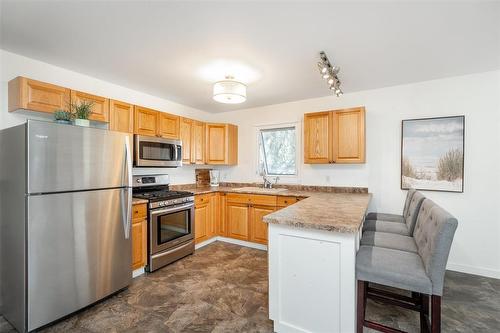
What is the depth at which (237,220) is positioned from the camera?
12.9 ft

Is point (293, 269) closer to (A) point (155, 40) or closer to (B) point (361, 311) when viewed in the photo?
(B) point (361, 311)

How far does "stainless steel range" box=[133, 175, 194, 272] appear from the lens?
2.91m

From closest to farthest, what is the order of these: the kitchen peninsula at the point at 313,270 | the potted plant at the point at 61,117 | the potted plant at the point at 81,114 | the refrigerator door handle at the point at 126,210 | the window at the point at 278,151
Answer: the kitchen peninsula at the point at 313,270, the potted plant at the point at 61,117, the potted plant at the point at 81,114, the refrigerator door handle at the point at 126,210, the window at the point at 278,151

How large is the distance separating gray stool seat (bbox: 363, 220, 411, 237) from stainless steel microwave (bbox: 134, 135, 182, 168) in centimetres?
277

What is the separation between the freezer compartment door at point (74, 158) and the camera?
1.84m

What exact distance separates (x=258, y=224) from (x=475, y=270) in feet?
9.29

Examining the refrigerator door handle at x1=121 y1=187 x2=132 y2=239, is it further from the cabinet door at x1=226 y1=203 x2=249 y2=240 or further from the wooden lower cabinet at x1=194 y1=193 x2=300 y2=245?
the cabinet door at x1=226 y1=203 x2=249 y2=240

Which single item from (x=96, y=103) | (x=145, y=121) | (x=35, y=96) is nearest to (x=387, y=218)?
(x=145, y=121)

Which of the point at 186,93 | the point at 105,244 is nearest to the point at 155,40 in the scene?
the point at 186,93

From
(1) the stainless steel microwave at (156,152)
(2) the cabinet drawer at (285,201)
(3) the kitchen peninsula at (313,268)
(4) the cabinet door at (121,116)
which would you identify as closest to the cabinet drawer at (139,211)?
(1) the stainless steel microwave at (156,152)

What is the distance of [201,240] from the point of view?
3764mm

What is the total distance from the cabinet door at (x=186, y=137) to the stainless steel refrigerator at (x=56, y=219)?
1.53 m

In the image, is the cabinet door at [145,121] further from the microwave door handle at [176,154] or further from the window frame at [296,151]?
the window frame at [296,151]

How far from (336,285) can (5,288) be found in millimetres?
2791
